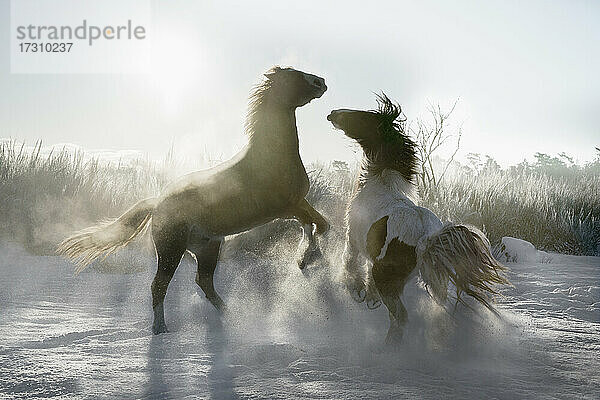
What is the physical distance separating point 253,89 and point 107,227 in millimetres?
1476

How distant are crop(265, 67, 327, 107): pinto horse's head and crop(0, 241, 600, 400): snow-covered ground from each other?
1.58 m

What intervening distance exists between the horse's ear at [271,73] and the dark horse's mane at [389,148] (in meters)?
0.80

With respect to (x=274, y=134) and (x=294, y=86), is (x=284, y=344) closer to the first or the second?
A: (x=274, y=134)

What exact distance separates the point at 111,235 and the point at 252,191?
4.04 ft

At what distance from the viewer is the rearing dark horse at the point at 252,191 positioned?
3787 millimetres

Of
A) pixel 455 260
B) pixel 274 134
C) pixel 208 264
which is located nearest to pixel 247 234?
pixel 208 264

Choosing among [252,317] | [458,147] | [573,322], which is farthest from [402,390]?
[458,147]

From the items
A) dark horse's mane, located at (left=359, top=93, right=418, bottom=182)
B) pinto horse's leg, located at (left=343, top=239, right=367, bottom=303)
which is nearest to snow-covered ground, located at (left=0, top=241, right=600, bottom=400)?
pinto horse's leg, located at (left=343, top=239, right=367, bottom=303)

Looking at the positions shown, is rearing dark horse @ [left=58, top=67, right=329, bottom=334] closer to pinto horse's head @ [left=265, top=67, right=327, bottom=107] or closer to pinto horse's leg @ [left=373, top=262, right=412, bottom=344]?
pinto horse's head @ [left=265, top=67, right=327, bottom=107]

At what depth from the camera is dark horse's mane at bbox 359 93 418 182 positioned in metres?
4.21

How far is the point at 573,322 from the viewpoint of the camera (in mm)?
4363

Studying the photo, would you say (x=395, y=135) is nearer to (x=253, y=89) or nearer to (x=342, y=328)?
(x=253, y=89)

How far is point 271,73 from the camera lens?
3.98 metres

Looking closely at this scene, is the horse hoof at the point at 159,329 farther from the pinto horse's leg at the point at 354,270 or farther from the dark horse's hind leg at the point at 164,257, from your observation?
the pinto horse's leg at the point at 354,270
